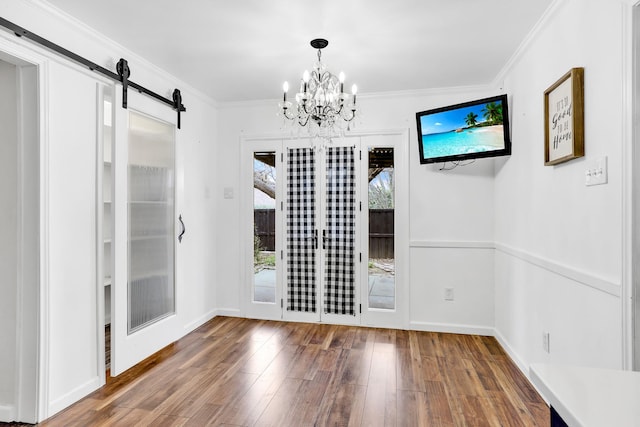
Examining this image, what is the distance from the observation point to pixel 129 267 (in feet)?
9.88

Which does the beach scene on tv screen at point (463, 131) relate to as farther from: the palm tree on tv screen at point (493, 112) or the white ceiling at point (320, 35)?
the white ceiling at point (320, 35)

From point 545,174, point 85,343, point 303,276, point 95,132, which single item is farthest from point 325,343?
point 95,132

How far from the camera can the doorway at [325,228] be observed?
4.05 metres

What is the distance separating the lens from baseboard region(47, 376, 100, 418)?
90.5 inches

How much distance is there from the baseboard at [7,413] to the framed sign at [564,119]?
3452mm

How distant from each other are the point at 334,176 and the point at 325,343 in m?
1.70

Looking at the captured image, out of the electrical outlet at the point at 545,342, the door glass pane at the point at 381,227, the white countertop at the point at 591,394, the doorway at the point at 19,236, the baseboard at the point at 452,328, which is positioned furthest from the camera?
the door glass pane at the point at 381,227

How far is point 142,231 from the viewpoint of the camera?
124 inches

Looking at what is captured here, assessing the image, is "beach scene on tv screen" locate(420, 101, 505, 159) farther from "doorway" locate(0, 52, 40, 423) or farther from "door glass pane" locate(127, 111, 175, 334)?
"doorway" locate(0, 52, 40, 423)

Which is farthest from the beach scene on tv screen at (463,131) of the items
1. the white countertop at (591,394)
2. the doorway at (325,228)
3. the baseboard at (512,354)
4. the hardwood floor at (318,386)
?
the white countertop at (591,394)

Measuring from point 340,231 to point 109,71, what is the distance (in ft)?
8.26

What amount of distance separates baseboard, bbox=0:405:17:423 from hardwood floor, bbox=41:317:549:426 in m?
0.21

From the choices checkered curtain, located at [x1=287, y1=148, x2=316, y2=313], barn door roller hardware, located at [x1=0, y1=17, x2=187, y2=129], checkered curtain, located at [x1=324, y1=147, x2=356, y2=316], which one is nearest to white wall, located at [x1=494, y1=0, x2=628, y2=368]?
checkered curtain, located at [x1=324, y1=147, x2=356, y2=316]

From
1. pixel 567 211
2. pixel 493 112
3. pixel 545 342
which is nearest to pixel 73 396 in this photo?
pixel 545 342
